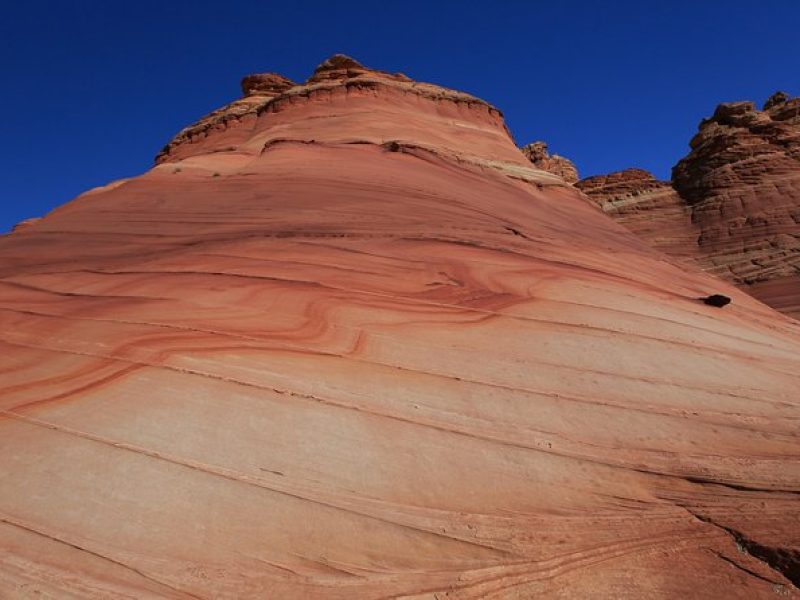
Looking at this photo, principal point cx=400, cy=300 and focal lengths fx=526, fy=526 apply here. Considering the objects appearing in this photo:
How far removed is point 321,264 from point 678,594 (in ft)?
12.0

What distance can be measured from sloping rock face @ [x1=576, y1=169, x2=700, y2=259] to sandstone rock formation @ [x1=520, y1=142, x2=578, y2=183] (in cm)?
618

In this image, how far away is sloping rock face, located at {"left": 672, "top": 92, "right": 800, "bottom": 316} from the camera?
16.6m

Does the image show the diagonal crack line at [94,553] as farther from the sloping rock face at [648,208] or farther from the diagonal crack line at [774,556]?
the sloping rock face at [648,208]

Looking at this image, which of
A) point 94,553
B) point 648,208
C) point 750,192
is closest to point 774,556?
point 94,553

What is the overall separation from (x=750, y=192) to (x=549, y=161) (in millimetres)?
13918

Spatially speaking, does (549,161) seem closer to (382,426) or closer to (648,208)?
(648,208)

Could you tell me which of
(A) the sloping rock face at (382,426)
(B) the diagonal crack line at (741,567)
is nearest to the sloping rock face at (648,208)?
(A) the sloping rock face at (382,426)

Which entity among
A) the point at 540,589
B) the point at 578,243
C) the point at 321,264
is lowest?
the point at 540,589

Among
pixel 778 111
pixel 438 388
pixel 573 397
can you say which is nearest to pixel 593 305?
pixel 573 397

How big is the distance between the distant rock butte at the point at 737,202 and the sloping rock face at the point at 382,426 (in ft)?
44.5

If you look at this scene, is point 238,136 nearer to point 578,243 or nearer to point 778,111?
point 578,243

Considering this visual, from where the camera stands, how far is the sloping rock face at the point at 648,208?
66.3 feet

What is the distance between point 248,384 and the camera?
9.34 ft

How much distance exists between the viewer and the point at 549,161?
32.3 metres
